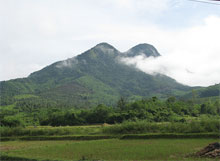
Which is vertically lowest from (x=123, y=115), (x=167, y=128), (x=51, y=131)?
(x=51, y=131)

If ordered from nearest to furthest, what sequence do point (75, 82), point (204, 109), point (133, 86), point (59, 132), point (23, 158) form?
point (23, 158)
point (59, 132)
point (204, 109)
point (75, 82)
point (133, 86)

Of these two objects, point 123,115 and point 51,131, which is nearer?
point 51,131

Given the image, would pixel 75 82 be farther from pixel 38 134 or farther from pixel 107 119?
pixel 38 134

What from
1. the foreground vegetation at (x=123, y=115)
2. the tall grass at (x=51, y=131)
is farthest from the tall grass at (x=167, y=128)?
the foreground vegetation at (x=123, y=115)

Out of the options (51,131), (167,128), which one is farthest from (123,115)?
(167,128)

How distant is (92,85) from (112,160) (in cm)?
15863

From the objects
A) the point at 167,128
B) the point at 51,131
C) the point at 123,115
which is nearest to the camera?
the point at 167,128

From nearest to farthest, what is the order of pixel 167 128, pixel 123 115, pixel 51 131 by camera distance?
pixel 167 128 → pixel 51 131 → pixel 123 115

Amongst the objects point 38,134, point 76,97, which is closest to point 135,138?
point 38,134

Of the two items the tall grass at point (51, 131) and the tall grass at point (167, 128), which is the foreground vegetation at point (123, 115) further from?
the tall grass at point (167, 128)

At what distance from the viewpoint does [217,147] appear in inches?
683

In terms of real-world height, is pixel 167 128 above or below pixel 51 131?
above

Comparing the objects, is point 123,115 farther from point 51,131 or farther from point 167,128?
point 167,128

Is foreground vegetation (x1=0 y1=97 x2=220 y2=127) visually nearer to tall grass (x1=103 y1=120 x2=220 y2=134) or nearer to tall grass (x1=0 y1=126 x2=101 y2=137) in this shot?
tall grass (x1=0 y1=126 x2=101 y2=137)
